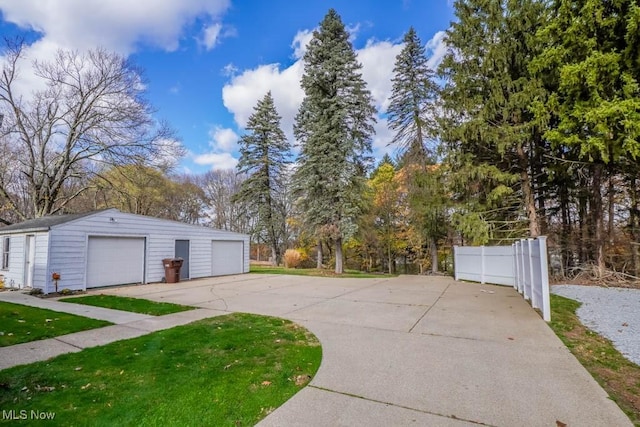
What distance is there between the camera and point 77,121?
55.4 feet

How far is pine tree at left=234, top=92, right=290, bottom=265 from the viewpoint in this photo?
23062 millimetres

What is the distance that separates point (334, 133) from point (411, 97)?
500cm

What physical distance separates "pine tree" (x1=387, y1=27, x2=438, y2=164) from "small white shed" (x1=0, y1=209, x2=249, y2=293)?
11.7 m

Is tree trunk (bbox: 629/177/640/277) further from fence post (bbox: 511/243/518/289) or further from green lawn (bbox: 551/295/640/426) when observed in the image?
green lawn (bbox: 551/295/640/426)

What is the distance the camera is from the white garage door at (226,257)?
48.5 ft

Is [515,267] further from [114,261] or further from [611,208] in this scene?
[114,261]

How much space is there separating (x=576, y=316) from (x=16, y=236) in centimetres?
1608

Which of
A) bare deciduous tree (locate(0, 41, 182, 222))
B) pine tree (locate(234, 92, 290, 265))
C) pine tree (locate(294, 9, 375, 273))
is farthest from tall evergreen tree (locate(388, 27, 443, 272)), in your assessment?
bare deciduous tree (locate(0, 41, 182, 222))

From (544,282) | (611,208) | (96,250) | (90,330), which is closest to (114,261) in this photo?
(96,250)

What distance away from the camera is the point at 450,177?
12.8m

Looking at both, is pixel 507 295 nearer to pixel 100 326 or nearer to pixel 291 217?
pixel 100 326

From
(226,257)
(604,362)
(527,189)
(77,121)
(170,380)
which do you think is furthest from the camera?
(77,121)

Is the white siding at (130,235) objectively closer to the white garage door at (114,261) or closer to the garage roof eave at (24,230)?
the white garage door at (114,261)

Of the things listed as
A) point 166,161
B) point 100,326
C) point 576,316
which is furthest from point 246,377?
point 166,161
